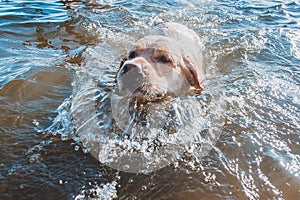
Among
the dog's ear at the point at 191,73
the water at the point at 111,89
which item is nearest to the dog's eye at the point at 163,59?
the dog's ear at the point at 191,73

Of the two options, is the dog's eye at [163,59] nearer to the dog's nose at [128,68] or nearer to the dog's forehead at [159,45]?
the dog's forehead at [159,45]

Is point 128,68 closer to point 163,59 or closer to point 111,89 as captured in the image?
point 163,59

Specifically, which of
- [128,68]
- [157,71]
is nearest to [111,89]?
[157,71]

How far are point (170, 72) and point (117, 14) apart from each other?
428cm

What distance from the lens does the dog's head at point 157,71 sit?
11.3 ft

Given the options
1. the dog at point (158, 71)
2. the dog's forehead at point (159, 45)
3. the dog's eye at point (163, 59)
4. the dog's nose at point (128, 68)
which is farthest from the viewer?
the dog's forehead at point (159, 45)

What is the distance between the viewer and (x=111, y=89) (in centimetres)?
425

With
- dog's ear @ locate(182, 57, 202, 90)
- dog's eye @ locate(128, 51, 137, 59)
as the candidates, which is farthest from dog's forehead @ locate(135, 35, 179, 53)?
dog's ear @ locate(182, 57, 202, 90)

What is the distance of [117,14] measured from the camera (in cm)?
759

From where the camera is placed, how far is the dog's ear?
159 inches

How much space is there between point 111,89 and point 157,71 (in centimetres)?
86

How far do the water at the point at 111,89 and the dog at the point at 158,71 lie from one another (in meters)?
0.38

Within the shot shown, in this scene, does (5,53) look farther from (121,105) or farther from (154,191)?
(154,191)

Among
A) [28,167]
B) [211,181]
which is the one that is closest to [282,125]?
[211,181]
